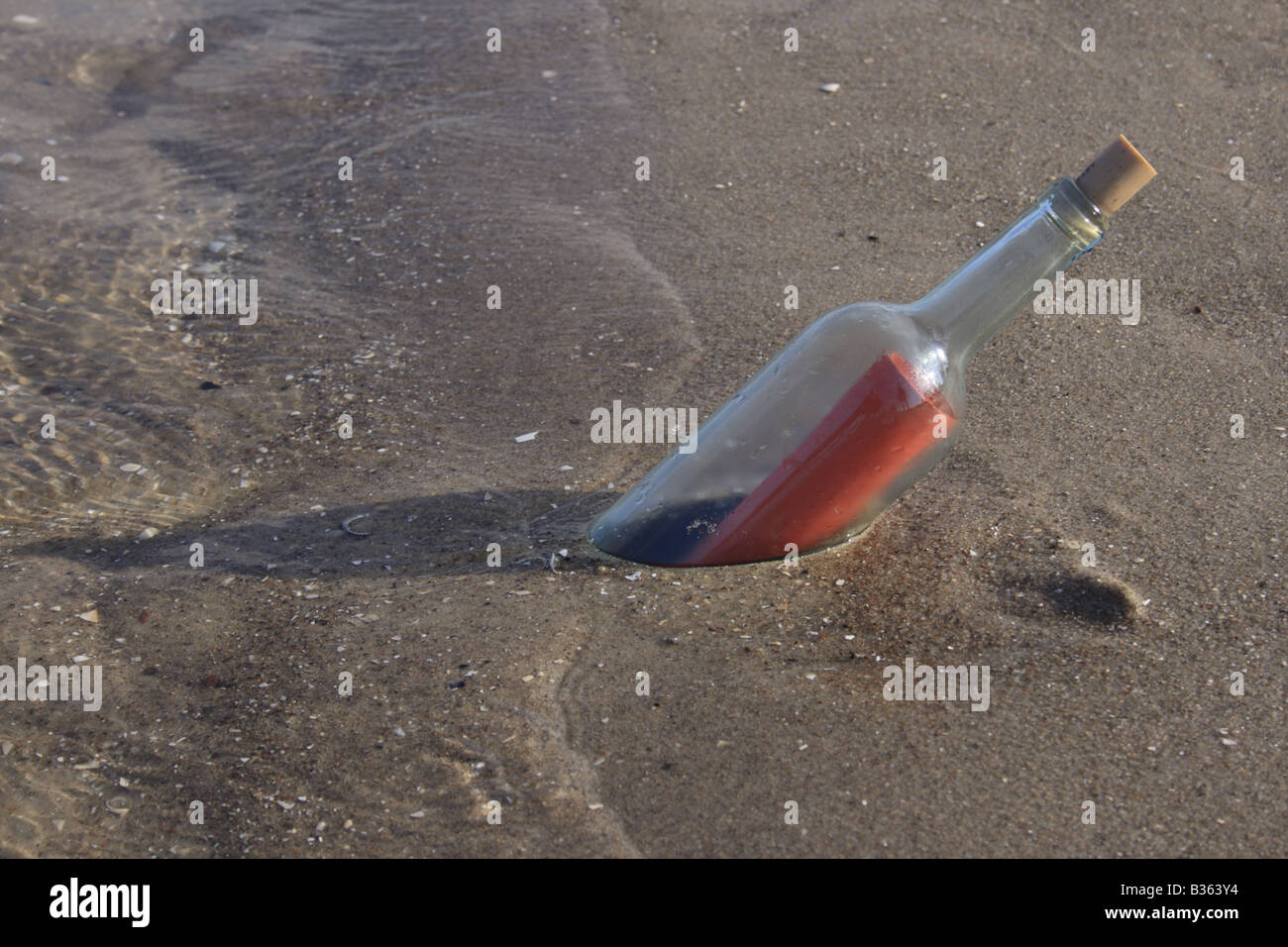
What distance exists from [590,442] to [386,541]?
0.83 metres

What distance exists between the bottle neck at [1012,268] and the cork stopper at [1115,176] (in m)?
0.03

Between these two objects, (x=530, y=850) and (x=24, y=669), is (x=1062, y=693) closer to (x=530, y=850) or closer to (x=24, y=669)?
(x=530, y=850)

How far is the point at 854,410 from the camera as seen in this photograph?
305 centimetres

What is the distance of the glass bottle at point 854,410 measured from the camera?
118 inches

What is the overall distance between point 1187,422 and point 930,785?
1.97 meters

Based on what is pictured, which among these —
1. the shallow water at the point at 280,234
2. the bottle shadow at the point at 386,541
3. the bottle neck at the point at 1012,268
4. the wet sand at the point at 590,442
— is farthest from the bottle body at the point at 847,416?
the shallow water at the point at 280,234

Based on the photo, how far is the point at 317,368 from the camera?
4840 mm

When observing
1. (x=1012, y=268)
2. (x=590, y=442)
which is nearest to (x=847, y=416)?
(x=1012, y=268)

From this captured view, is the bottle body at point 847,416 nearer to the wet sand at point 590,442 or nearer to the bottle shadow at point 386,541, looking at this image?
the wet sand at point 590,442

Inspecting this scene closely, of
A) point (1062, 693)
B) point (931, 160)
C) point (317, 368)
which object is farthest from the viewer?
point (931, 160)

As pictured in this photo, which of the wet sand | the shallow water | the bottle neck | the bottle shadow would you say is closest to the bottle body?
the bottle neck

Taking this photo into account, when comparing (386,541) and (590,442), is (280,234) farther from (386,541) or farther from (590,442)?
(386,541)

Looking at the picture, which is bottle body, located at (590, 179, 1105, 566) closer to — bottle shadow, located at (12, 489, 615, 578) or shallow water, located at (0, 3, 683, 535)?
bottle shadow, located at (12, 489, 615, 578)

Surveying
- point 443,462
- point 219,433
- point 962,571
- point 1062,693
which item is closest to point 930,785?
point 1062,693
